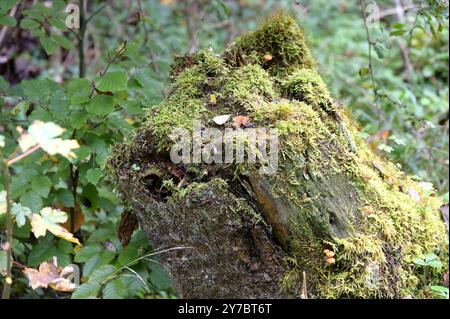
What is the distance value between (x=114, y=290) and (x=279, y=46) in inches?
56.1

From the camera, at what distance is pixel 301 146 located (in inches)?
81.8

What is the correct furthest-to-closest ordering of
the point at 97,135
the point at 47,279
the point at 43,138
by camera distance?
the point at 97,135, the point at 47,279, the point at 43,138

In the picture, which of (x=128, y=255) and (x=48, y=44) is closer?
(x=128, y=255)

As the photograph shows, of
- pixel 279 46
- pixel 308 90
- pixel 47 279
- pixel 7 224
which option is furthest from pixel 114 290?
pixel 279 46

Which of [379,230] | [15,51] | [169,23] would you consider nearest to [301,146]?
[379,230]

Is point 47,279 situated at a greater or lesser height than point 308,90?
lesser

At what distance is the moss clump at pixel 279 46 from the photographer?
99.4 inches

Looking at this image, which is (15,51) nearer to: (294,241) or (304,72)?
(304,72)

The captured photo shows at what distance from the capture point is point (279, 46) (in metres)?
2.54

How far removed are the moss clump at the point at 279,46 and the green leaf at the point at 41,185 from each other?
1.17 meters

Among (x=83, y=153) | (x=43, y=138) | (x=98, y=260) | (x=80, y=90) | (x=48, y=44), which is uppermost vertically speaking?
(x=48, y=44)

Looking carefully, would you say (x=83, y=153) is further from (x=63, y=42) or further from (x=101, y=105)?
(x=63, y=42)

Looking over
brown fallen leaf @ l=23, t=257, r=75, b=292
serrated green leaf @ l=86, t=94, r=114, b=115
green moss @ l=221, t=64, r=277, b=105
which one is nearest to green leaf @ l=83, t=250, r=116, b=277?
brown fallen leaf @ l=23, t=257, r=75, b=292
